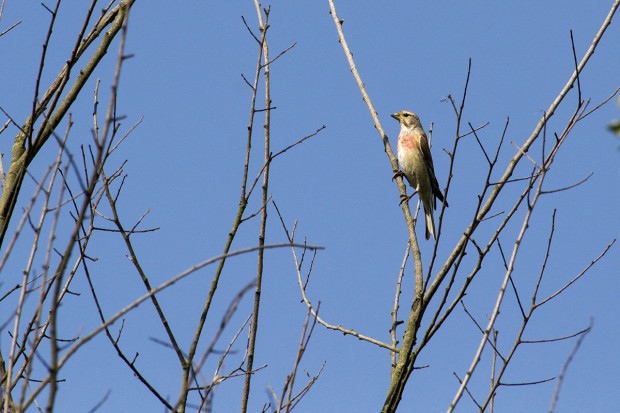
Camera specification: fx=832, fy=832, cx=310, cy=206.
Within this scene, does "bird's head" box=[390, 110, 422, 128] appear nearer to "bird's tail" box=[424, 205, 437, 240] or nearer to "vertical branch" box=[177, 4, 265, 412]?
"bird's tail" box=[424, 205, 437, 240]

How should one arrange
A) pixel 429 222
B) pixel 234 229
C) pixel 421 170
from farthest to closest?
pixel 421 170 < pixel 429 222 < pixel 234 229

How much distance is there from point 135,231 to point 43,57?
1.73 meters

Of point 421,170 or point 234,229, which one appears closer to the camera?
point 234,229

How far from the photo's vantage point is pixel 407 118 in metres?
9.71

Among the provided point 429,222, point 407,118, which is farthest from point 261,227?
point 407,118

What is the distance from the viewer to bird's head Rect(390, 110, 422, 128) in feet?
31.7

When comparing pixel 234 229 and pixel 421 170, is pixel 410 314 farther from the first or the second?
pixel 421 170

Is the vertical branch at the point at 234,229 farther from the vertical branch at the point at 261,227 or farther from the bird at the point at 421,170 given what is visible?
the bird at the point at 421,170

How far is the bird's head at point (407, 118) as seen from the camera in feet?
31.7

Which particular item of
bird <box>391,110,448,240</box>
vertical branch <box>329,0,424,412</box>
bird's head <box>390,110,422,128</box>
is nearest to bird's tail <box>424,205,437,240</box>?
bird <box>391,110,448,240</box>

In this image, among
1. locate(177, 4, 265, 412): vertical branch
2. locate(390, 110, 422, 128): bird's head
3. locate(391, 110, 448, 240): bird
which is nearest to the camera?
locate(177, 4, 265, 412): vertical branch

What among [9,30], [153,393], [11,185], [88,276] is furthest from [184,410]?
[9,30]

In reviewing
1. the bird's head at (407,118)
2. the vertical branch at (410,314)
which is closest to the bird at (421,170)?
the bird's head at (407,118)

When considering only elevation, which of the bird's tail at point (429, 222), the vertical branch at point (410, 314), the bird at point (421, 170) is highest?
the bird at point (421, 170)
